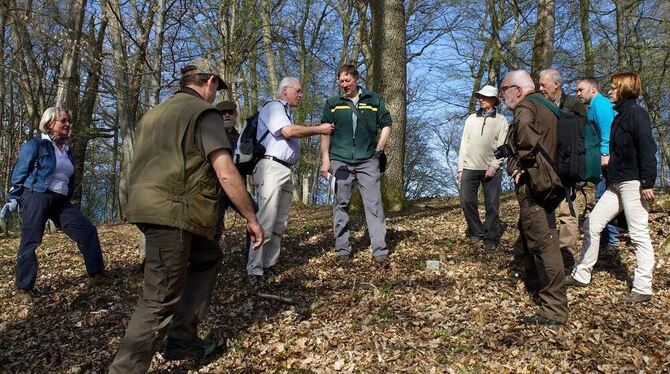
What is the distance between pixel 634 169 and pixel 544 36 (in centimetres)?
603

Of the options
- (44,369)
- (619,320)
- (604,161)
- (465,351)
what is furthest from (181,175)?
(604,161)

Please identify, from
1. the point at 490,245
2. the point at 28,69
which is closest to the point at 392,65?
the point at 490,245

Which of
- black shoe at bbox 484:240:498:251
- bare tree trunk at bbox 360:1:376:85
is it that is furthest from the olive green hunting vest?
bare tree trunk at bbox 360:1:376:85

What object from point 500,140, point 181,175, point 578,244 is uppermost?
point 500,140

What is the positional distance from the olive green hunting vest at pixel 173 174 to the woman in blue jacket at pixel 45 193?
260 cm

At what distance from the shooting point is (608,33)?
16828 mm

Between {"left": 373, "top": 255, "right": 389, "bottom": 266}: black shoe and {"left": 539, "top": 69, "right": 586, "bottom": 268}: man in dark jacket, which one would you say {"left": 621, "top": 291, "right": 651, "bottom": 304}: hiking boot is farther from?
{"left": 373, "top": 255, "right": 389, "bottom": 266}: black shoe

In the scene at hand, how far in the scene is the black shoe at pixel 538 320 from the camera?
13.8 feet

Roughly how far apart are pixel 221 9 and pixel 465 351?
806cm

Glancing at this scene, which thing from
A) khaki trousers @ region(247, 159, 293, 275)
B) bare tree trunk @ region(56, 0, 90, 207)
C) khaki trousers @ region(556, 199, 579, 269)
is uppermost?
bare tree trunk @ region(56, 0, 90, 207)

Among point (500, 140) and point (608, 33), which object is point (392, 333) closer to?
point (500, 140)

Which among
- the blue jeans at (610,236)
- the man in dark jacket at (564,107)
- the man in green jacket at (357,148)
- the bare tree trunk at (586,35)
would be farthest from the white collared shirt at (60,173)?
the bare tree trunk at (586,35)

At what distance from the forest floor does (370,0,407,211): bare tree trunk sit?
2425 millimetres

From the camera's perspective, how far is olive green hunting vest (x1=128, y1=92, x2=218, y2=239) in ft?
10.6
